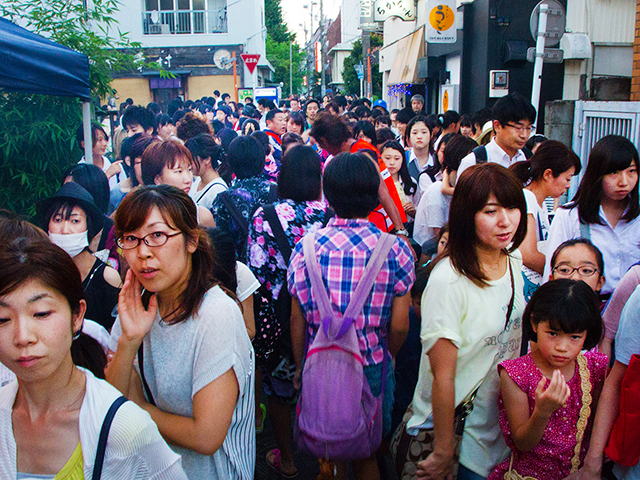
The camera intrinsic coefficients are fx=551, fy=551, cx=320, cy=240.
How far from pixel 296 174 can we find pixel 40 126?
10.7 feet


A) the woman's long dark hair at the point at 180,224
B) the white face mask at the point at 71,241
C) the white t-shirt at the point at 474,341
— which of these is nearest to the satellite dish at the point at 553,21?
the white t-shirt at the point at 474,341

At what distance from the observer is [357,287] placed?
2525mm

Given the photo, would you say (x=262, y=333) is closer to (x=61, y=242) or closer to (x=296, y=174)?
(x=296, y=174)

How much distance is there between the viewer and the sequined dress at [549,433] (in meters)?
2.14

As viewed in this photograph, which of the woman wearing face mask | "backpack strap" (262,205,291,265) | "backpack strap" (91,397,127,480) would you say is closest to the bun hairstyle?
"backpack strap" (262,205,291,265)

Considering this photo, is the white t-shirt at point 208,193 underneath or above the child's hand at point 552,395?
above

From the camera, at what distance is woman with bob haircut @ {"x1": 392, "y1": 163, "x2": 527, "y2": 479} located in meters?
2.17

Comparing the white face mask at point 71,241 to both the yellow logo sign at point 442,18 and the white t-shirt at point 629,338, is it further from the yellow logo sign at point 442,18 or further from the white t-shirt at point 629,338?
the yellow logo sign at point 442,18

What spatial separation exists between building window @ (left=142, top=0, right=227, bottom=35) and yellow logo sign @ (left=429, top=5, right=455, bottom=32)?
19.1m

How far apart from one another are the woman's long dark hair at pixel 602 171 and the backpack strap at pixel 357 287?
1.28 metres

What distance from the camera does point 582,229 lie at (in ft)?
10.3

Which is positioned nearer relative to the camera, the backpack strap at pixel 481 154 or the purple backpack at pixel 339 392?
the purple backpack at pixel 339 392

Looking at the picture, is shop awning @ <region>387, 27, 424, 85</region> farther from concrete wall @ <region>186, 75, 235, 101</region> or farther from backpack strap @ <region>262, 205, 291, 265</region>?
backpack strap @ <region>262, 205, 291, 265</region>

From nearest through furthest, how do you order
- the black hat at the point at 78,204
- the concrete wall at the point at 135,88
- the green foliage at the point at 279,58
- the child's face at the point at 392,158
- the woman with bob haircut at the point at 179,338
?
the woman with bob haircut at the point at 179,338 → the black hat at the point at 78,204 → the child's face at the point at 392,158 → the concrete wall at the point at 135,88 → the green foliage at the point at 279,58
